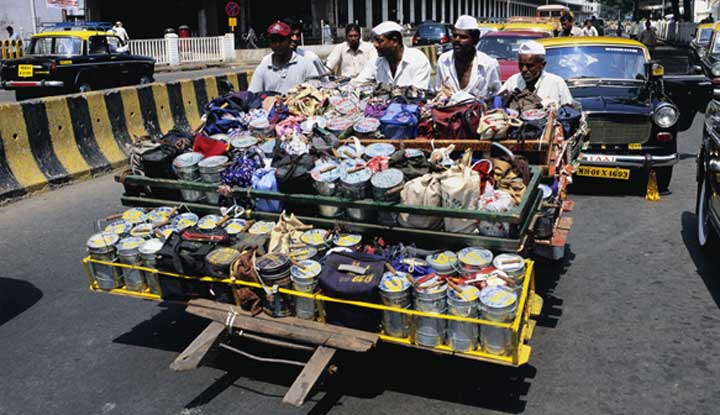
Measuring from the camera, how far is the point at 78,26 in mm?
24250

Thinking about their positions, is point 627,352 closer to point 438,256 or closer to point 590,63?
point 438,256

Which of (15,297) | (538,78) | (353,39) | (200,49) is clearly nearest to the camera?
(15,297)

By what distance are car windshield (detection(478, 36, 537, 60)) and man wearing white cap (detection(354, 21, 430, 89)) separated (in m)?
7.02

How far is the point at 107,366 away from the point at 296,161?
1.85 m

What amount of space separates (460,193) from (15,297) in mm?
3916

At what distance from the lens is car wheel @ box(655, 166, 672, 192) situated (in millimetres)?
8422

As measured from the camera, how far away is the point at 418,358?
4.45 m

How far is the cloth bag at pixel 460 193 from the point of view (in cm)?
394

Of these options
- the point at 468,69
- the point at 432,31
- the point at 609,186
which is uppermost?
the point at 432,31

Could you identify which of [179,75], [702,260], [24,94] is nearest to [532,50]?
[702,260]

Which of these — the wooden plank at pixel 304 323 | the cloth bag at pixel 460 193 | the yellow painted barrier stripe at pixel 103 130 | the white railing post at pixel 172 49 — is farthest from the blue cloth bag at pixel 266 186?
the white railing post at pixel 172 49

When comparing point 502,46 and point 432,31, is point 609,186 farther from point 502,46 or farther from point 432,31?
point 432,31

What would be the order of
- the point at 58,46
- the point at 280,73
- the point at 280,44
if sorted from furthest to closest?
the point at 58,46
the point at 280,73
the point at 280,44

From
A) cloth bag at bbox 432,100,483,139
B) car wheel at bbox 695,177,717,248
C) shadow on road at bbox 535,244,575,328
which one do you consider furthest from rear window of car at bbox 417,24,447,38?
cloth bag at bbox 432,100,483,139
